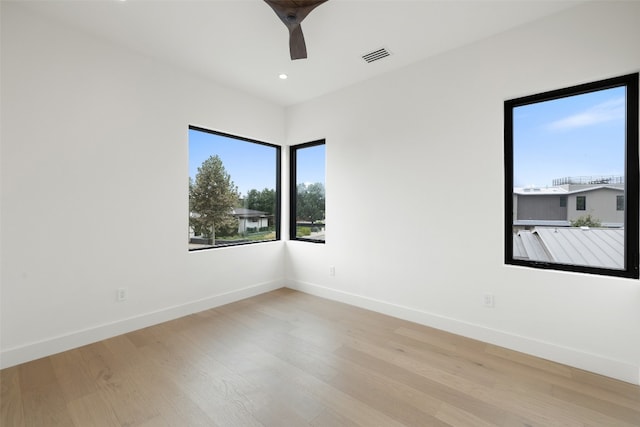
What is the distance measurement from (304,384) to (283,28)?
2.88 m

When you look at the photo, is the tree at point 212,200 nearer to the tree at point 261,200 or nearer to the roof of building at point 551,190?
the tree at point 261,200

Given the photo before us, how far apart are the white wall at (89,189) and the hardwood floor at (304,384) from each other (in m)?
0.31

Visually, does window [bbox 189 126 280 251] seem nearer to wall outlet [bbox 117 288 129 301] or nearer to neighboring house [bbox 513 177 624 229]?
wall outlet [bbox 117 288 129 301]

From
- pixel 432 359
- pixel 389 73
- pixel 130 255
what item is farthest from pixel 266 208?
pixel 432 359

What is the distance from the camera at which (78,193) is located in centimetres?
253

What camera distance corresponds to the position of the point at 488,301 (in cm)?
263

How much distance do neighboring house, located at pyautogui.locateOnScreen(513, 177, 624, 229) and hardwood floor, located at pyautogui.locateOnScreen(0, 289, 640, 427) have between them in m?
1.16

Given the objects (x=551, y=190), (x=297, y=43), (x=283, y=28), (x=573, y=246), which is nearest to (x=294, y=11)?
(x=297, y=43)

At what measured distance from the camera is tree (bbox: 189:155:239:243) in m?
3.47

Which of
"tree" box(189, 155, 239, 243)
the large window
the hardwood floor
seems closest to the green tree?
the large window

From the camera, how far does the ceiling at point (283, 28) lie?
7.32 feet

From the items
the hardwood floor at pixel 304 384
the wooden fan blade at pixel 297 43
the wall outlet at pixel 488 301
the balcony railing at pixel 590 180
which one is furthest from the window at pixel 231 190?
the balcony railing at pixel 590 180

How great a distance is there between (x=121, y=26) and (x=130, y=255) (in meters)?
2.08

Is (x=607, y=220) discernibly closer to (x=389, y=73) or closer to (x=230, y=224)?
(x=389, y=73)
